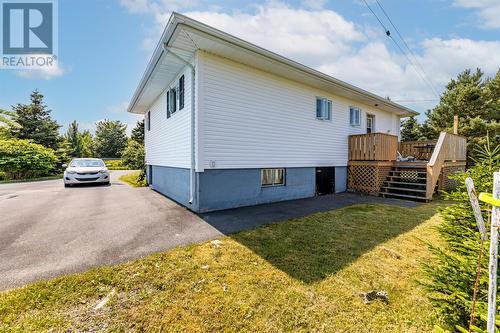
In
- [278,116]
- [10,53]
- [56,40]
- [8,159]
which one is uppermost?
[56,40]

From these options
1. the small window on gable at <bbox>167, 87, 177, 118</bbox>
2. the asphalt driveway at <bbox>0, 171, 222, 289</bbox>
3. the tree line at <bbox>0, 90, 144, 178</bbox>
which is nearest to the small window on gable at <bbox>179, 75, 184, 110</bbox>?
Result: the small window on gable at <bbox>167, 87, 177, 118</bbox>

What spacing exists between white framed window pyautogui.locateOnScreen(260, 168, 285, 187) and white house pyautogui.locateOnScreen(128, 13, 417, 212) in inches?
1.4

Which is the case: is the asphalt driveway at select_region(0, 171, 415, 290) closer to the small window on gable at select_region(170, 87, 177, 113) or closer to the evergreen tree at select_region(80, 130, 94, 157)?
the small window on gable at select_region(170, 87, 177, 113)

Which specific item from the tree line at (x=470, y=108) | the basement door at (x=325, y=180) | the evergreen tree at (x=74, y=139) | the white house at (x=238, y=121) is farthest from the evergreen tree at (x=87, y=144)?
the tree line at (x=470, y=108)

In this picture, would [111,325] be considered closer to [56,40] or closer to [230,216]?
[230,216]

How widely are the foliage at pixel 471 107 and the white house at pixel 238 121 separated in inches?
523

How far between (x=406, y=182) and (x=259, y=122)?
6845 mm

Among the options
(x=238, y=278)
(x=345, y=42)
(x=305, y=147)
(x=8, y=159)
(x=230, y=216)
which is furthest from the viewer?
(x=8, y=159)

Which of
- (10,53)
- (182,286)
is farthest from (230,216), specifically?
(10,53)

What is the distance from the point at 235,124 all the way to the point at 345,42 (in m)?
6.70

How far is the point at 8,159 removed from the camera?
51.7ft

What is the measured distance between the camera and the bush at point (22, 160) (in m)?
15.9

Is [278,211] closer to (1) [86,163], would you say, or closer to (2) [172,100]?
(2) [172,100]

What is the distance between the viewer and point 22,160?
1634 cm
